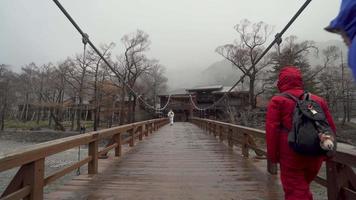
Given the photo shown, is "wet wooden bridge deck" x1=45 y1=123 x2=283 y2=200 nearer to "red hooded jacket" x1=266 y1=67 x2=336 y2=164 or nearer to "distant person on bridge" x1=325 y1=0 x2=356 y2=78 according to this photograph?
"red hooded jacket" x1=266 y1=67 x2=336 y2=164

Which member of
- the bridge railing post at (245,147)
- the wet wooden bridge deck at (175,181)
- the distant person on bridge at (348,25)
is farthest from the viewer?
the bridge railing post at (245,147)

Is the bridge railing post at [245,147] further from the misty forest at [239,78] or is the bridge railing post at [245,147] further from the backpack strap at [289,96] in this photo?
the misty forest at [239,78]

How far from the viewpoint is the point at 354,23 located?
3.41 ft

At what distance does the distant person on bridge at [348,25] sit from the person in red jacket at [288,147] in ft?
4.77

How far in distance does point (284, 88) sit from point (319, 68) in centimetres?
3926

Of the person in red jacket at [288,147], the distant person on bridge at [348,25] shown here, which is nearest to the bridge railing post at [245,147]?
the person in red jacket at [288,147]

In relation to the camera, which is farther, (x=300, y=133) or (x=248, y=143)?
(x=248, y=143)

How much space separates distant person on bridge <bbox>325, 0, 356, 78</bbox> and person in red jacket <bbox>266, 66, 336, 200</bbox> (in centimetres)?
145

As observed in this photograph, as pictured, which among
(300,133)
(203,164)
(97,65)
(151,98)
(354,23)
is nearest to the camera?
(354,23)

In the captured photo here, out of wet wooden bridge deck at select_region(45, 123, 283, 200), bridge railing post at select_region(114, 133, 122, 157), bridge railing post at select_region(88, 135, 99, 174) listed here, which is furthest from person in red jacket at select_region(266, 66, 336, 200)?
bridge railing post at select_region(114, 133, 122, 157)

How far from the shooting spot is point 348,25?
1059 millimetres

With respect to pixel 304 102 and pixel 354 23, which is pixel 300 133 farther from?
pixel 354 23

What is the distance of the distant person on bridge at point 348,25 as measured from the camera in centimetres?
100

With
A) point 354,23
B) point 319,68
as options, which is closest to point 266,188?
point 354,23
